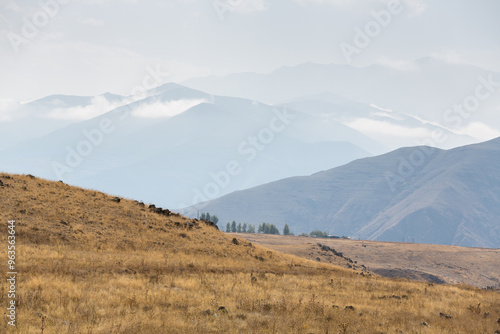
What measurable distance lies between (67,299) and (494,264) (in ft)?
433

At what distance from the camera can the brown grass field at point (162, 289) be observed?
54.2 ft

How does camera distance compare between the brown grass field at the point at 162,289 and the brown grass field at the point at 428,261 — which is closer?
the brown grass field at the point at 162,289

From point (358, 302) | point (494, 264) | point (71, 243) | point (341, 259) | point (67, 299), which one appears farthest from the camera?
point (494, 264)

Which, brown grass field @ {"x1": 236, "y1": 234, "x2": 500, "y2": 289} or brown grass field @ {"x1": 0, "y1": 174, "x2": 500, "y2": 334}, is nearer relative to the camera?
brown grass field @ {"x1": 0, "y1": 174, "x2": 500, "y2": 334}

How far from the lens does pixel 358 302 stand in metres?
23.7

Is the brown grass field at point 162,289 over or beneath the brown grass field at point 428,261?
over

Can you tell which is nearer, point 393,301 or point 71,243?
point 393,301

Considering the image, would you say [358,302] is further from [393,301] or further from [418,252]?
[418,252]

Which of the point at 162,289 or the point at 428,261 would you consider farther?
the point at 428,261

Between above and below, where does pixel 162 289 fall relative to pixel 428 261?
above

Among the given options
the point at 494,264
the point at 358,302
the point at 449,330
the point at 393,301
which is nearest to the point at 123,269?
the point at 358,302

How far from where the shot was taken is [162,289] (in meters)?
21.6

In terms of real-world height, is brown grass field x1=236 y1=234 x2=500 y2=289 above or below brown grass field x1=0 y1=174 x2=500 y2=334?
below

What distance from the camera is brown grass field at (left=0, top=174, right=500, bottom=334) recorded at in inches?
651
